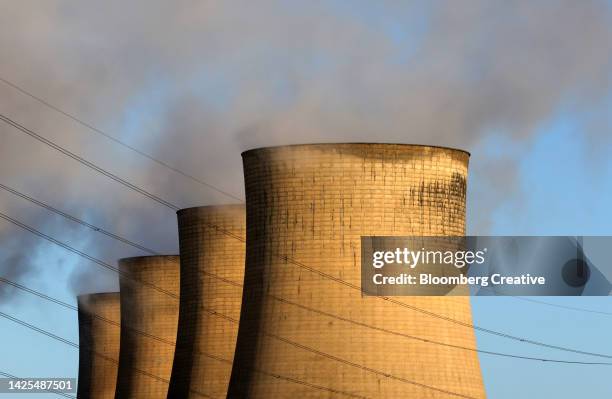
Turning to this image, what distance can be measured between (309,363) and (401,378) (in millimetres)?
1886

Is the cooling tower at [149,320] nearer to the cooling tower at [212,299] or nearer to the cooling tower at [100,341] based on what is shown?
the cooling tower at [100,341]

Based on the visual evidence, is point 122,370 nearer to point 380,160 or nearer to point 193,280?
point 193,280

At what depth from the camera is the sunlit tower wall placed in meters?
31.2

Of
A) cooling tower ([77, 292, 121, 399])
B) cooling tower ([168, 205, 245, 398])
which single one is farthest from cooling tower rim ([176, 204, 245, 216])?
cooling tower ([77, 292, 121, 399])

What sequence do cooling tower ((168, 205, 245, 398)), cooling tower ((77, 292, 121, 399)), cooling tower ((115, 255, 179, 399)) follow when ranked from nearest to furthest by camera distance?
1. cooling tower ((168, 205, 245, 398))
2. cooling tower ((115, 255, 179, 399))
3. cooling tower ((77, 292, 121, 399))

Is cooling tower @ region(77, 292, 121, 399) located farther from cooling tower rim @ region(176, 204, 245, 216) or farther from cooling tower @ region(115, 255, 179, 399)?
cooling tower rim @ region(176, 204, 245, 216)

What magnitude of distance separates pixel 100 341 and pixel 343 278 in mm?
22494

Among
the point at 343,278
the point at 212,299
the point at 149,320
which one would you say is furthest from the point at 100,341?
the point at 343,278

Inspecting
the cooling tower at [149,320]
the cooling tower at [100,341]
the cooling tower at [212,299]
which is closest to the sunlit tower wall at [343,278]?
the cooling tower at [212,299]

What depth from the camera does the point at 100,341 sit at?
52.4 meters

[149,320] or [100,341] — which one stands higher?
[100,341]

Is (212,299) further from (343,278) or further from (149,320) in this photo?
(343,278)

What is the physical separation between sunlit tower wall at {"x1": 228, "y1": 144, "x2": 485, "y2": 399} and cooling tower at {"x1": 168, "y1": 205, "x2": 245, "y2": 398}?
6578mm

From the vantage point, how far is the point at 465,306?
1284 inches
